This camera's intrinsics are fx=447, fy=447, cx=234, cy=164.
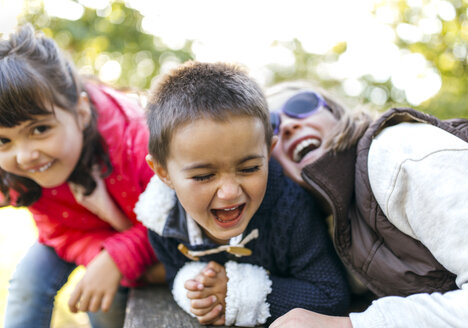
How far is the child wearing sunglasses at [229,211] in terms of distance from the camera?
4.34 feet

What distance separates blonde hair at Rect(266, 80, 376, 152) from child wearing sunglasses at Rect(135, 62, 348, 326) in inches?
8.8

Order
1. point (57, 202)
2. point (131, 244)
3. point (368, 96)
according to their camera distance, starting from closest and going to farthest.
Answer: point (131, 244)
point (57, 202)
point (368, 96)

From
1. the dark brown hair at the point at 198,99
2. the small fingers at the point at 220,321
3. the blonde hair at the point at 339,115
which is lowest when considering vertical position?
the small fingers at the point at 220,321

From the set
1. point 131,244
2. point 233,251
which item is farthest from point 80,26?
point 233,251

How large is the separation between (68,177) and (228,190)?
2.92ft

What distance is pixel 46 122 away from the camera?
5.49 ft

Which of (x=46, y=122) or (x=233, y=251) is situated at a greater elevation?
(x=46, y=122)

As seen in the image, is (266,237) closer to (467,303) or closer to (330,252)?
(330,252)

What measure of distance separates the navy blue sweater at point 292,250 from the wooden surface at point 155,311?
24 centimetres

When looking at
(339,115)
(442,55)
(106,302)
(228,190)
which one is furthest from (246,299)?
(442,55)

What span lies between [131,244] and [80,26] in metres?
3.00

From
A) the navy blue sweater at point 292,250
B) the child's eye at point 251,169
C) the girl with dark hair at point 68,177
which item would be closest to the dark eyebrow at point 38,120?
the girl with dark hair at point 68,177

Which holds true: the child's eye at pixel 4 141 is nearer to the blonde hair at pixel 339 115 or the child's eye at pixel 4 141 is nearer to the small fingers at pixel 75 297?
the small fingers at pixel 75 297

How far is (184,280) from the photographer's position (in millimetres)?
1587
